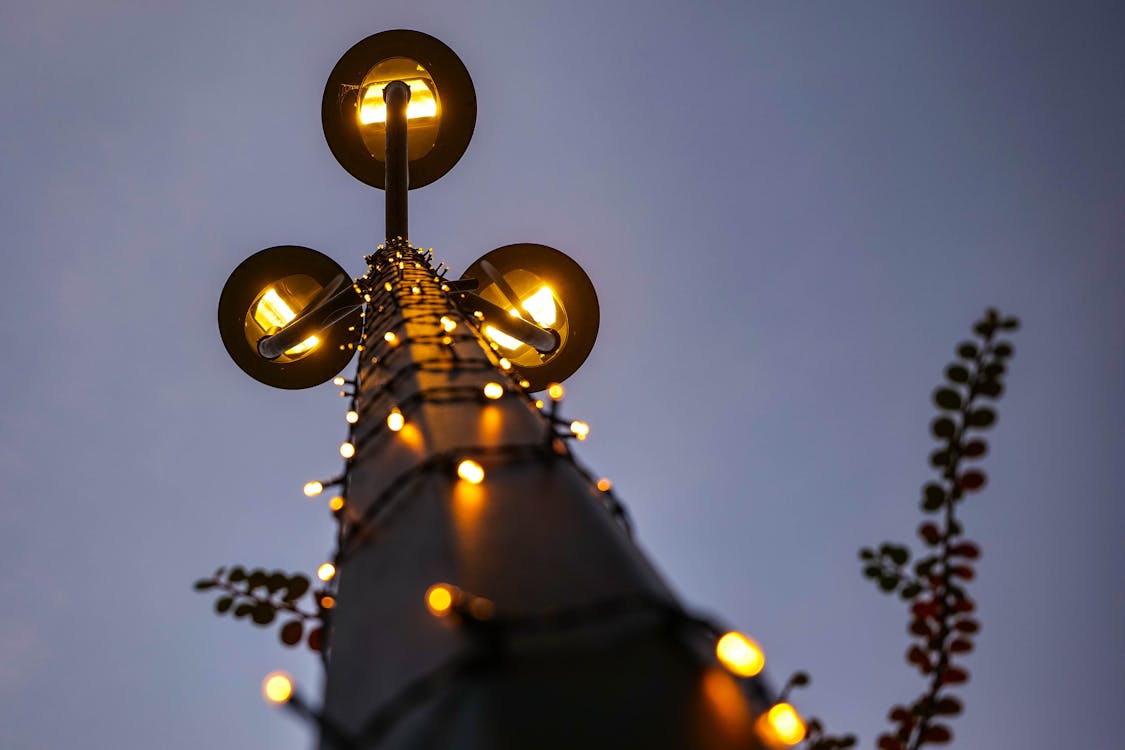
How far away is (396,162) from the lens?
5.70 metres

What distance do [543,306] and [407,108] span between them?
6.13 feet

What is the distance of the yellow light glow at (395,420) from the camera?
220 centimetres

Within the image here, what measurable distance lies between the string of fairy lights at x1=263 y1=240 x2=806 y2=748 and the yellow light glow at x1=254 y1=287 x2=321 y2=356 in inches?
48.4

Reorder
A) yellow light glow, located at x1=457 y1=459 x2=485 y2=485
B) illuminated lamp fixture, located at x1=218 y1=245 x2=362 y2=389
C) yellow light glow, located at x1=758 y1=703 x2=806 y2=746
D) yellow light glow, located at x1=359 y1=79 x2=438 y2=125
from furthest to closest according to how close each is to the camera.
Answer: yellow light glow, located at x1=359 y1=79 x2=438 y2=125
illuminated lamp fixture, located at x1=218 y1=245 x2=362 y2=389
yellow light glow, located at x1=457 y1=459 x2=485 y2=485
yellow light glow, located at x1=758 y1=703 x2=806 y2=746

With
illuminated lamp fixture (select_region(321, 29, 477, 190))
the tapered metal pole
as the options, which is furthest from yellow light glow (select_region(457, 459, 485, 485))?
illuminated lamp fixture (select_region(321, 29, 477, 190))

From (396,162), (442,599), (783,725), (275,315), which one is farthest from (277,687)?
(396,162)

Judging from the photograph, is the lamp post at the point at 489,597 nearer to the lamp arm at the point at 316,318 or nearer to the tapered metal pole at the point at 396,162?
the lamp arm at the point at 316,318

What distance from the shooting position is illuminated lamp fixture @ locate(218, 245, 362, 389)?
190 inches

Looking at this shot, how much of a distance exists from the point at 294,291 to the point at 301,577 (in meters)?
3.01

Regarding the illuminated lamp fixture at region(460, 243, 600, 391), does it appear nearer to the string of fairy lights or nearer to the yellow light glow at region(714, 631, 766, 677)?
the string of fairy lights

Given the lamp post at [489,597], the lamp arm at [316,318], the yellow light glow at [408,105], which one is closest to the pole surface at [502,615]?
the lamp post at [489,597]

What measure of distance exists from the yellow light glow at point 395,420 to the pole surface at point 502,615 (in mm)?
27

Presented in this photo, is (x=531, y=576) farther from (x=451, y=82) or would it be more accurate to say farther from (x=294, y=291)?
(x=451, y=82)

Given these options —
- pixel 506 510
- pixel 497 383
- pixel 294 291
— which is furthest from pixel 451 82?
pixel 506 510
